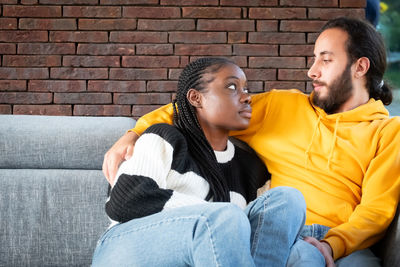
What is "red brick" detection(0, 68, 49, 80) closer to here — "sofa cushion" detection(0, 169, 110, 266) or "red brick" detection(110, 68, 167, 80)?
"red brick" detection(110, 68, 167, 80)

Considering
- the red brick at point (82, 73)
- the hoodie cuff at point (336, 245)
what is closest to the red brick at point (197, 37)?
the red brick at point (82, 73)

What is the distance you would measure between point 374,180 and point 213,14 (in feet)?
5.04

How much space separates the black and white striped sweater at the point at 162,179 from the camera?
4.00ft

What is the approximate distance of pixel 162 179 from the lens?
1.27 m

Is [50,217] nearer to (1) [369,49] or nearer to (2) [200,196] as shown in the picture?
(2) [200,196]

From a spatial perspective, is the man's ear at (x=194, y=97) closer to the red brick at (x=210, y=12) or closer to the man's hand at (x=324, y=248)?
the man's hand at (x=324, y=248)

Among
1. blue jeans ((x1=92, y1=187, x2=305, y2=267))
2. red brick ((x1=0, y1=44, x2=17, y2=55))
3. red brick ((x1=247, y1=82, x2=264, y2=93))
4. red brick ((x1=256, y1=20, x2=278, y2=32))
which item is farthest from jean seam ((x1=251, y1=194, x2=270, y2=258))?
red brick ((x1=0, y1=44, x2=17, y2=55))

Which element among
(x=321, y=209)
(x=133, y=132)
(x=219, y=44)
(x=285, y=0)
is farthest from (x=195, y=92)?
(x=285, y=0)

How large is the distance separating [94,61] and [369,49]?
1544 mm

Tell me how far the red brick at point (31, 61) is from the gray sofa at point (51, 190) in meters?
0.96

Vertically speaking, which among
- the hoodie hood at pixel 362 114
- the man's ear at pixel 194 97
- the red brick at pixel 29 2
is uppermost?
the red brick at pixel 29 2

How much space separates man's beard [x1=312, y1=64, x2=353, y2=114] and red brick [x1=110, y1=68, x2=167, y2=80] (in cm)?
119

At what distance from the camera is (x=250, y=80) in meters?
2.74

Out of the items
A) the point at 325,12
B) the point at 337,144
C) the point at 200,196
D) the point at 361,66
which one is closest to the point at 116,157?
the point at 200,196
